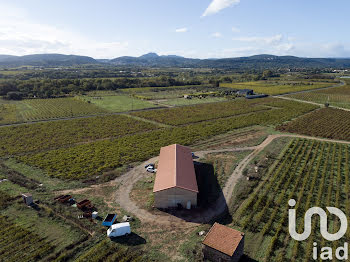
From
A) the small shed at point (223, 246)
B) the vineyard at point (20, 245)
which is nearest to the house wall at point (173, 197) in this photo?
the small shed at point (223, 246)

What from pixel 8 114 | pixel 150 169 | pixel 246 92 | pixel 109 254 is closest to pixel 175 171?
pixel 150 169

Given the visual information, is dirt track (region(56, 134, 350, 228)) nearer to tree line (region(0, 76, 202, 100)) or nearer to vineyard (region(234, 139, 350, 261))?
vineyard (region(234, 139, 350, 261))

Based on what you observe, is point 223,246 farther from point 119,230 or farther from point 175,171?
point 175,171

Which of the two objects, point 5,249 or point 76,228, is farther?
point 76,228

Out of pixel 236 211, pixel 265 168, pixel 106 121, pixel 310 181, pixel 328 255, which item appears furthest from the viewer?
pixel 106 121

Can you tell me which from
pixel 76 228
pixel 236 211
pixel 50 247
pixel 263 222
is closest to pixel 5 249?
pixel 50 247

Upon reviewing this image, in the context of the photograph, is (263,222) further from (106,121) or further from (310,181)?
(106,121)

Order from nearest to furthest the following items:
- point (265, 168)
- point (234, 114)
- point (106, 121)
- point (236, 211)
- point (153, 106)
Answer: point (236, 211)
point (265, 168)
point (106, 121)
point (234, 114)
point (153, 106)

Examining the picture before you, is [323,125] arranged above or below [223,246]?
above
